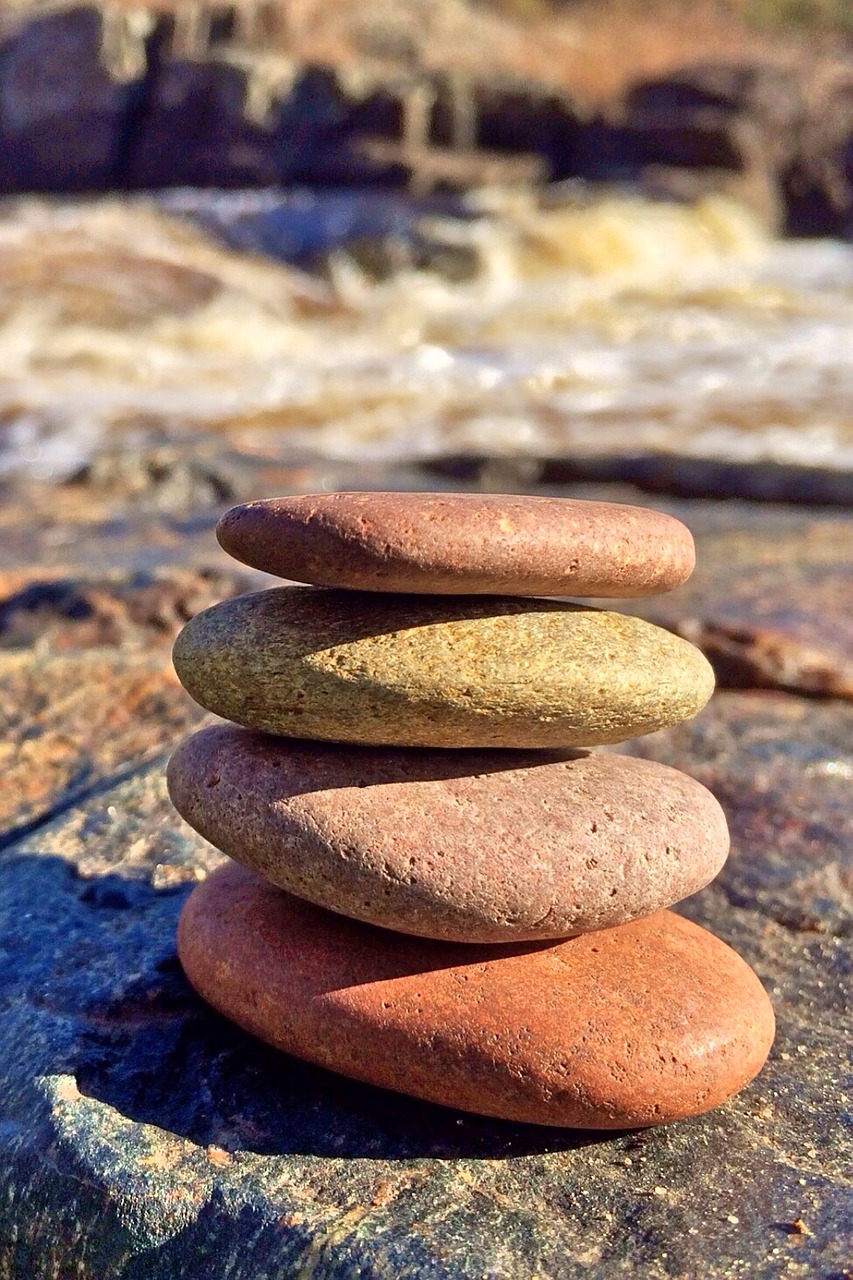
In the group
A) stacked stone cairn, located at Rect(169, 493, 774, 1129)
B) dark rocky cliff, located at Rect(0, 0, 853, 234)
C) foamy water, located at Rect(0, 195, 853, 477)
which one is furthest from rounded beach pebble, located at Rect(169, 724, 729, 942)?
dark rocky cliff, located at Rect(0, 0, 853, 234)

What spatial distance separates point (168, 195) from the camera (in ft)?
95.0

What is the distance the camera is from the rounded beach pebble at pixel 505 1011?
211cm

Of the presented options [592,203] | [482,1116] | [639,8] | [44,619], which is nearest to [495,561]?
[482,1116]

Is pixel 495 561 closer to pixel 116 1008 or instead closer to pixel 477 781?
pixel 477 781

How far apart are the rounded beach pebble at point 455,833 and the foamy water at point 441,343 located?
7522 mm

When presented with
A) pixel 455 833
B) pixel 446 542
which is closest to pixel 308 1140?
pixel 455 833

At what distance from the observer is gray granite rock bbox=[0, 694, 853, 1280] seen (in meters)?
1.92

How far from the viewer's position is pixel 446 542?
2213mm

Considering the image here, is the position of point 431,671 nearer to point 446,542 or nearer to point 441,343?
point 446,542

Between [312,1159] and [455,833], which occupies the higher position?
[455,833]

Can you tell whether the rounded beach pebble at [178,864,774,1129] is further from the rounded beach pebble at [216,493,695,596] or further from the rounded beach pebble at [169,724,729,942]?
the rounded beach pebble at [216,493,695,596]

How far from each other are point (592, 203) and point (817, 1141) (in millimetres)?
25389

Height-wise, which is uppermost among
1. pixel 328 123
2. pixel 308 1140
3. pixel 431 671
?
pixel 431 671

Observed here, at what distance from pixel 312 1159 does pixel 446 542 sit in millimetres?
1112
